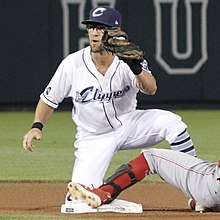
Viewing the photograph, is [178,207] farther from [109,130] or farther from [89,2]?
[89,2]

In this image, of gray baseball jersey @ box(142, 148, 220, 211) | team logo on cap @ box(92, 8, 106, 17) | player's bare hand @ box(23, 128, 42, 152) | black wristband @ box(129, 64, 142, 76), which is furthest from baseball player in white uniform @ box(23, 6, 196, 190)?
gray baseball jersey @ box(142, 148, 220, 211)

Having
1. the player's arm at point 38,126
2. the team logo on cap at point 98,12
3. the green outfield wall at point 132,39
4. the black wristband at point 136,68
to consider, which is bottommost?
the green outfield wall at point 132,39

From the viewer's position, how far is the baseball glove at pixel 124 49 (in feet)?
22.2

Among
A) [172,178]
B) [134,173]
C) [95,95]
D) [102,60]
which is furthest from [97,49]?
[172,178]

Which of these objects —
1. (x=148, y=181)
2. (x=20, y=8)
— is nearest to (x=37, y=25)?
(x=20, y=8)

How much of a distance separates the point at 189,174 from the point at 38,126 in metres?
1.25

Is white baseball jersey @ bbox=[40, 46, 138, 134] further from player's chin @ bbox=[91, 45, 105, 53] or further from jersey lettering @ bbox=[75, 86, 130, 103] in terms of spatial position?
player's chin @ bbox=[91, 45, 105, 53]

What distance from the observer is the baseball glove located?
6.77m

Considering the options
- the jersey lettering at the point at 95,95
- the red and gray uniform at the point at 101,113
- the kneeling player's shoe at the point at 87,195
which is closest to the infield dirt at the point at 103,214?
the kneeling player's shoe at the point at 87,195

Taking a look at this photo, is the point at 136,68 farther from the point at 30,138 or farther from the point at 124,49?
the point at 30,138

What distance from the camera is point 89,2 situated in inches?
613

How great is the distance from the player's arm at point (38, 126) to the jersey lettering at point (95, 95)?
0.82 feet

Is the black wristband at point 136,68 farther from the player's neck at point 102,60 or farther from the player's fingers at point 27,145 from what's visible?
the player's fingers at point 27,145

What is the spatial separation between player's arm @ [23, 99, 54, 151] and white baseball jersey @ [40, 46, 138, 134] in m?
0.05
